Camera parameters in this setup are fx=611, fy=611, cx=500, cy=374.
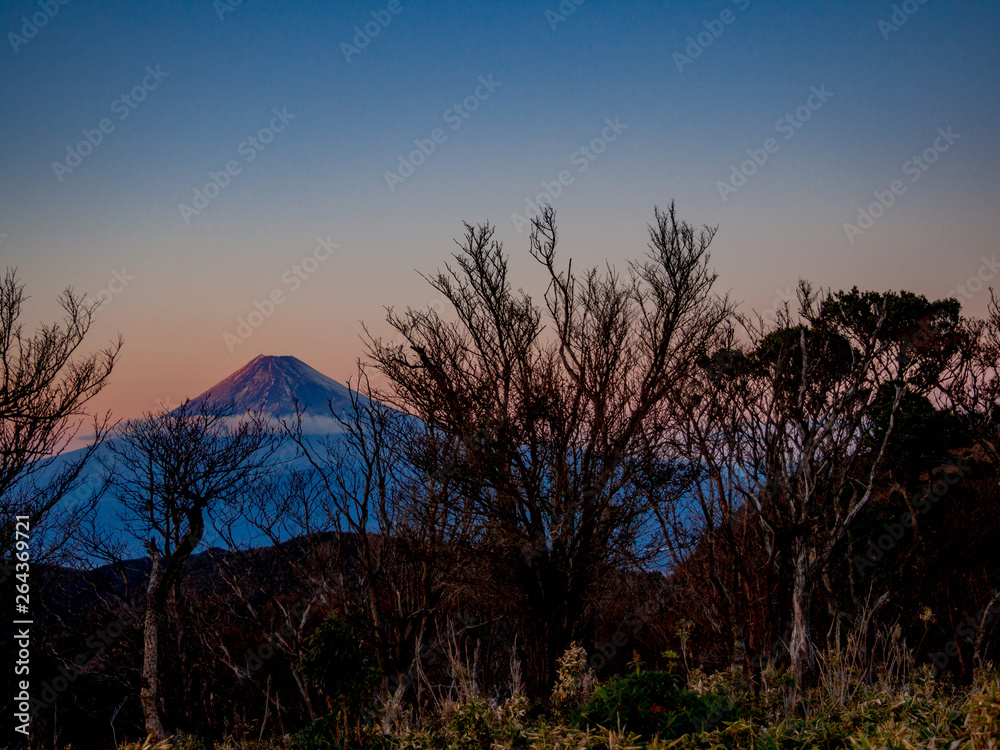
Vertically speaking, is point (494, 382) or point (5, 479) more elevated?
point (494, 382)

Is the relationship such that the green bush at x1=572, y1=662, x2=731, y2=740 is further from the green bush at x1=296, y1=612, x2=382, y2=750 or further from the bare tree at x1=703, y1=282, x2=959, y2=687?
the bare tree at x1=703, y1=282, x2=959, y2=687

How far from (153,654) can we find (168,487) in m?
3.67

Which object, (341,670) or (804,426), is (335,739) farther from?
(804,426)

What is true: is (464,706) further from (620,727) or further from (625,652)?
(625,652)

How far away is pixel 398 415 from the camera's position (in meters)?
9.97

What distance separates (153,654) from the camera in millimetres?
13641

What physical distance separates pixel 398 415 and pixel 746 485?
7.51m

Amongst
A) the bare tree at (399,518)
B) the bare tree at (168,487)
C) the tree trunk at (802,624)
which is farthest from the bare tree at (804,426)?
the bare tree at (168,487)

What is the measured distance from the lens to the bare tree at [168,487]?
45.5ft

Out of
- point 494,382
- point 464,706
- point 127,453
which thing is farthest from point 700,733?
point 127,453

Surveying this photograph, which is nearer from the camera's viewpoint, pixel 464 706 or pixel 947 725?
pixel 947 725

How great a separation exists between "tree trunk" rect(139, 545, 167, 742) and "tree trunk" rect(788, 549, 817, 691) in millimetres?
12690

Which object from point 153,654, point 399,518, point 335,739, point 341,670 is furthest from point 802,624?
point 153,654

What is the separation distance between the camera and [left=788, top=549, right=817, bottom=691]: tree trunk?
923cm
